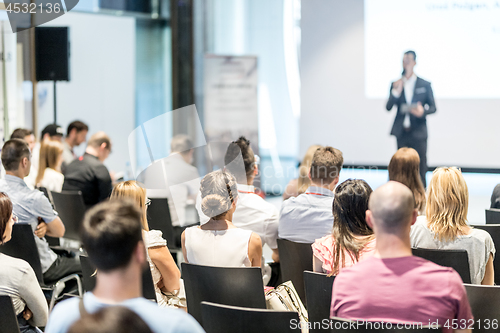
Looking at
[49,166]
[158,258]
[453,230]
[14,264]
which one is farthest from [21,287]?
[49,166]

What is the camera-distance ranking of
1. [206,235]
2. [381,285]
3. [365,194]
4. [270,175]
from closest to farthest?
[381,285] < [365,194] < [206,235] < [270,175]

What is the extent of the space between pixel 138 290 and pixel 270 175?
684cm

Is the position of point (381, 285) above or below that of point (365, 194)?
below

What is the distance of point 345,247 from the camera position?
7.03ft

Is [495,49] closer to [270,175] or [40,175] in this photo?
[270,175]

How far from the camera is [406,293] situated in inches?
58.8

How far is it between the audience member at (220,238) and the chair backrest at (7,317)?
0.84 meters

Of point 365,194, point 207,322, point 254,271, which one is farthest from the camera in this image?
point 365,194

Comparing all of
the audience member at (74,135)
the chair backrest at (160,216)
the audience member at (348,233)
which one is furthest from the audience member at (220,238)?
the audience member at (74,135)

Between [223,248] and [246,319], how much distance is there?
76cm

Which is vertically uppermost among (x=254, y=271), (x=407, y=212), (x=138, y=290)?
(x=407, y=212)

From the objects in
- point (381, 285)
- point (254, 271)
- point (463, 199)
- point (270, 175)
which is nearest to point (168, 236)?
point (254, 271)

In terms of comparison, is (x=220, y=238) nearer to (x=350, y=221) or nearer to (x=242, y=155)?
(x=350, y=221)

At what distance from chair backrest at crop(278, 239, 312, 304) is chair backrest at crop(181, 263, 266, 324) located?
60cm
